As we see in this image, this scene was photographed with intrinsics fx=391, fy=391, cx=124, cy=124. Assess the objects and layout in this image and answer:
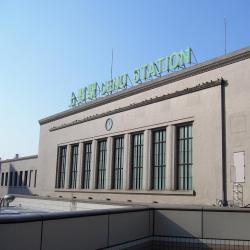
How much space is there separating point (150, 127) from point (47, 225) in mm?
24238

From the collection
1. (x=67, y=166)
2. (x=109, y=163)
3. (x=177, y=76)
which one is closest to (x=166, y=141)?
(x=177, y=76)

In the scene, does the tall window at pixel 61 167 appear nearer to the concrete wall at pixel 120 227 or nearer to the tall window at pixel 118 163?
the tall window at pixel 118 163

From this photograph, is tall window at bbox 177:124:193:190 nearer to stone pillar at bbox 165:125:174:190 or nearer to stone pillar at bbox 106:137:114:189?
stone pillar at bbox 165:125:174:190

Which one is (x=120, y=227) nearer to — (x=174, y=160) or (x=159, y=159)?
(x=174, y=160)

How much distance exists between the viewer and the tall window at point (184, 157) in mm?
28594

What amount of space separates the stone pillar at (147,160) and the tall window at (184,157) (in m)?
3.07

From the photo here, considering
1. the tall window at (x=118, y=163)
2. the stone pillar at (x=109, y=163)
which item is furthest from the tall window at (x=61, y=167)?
the tall window at (x=118, y=163)

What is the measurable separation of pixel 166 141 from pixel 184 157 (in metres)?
2.20

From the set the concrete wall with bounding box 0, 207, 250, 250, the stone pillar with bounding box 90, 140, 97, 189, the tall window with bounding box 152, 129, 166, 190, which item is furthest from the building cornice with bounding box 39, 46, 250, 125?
the concrete wall with bounding box 0, 207, 250, 250

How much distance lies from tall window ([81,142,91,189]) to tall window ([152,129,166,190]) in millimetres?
10633

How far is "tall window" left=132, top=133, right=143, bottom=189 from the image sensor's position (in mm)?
33394

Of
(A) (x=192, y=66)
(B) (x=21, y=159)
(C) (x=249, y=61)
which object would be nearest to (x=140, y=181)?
(A) (x=192, y=66)

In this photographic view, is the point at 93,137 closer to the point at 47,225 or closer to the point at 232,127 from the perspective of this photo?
the point at 232,127

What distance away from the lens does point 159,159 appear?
3138 centimetres
